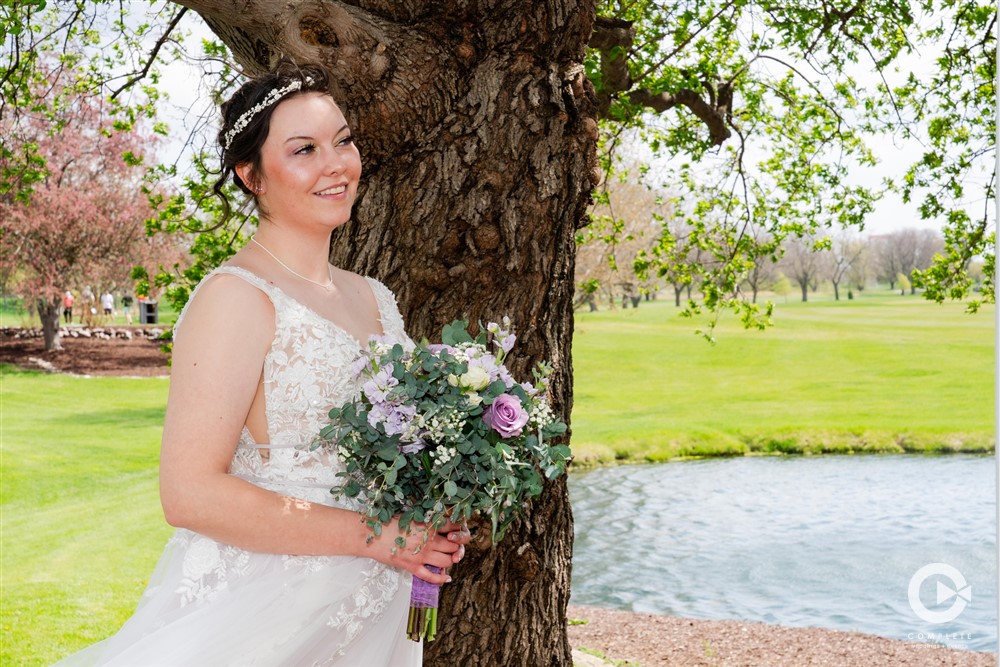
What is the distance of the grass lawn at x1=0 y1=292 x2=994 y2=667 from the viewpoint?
926 cm

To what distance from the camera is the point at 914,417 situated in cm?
2169

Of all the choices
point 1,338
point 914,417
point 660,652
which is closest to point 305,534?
point 660,652

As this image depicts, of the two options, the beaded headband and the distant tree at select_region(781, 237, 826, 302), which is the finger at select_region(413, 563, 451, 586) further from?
the distant tree at select_region(781, 237, 826, 302)

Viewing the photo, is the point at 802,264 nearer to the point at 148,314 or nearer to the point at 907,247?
the point at 907,247

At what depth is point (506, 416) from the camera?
193cm

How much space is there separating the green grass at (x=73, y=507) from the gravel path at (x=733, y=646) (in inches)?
146

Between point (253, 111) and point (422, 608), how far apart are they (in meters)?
1.24

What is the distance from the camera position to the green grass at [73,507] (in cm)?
722

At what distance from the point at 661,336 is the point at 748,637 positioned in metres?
25.8

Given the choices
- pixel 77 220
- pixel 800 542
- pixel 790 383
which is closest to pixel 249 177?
pixel 800 542

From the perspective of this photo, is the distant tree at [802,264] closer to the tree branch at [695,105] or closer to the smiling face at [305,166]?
the tree branch at [695,105]

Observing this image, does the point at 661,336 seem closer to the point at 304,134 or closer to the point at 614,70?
the point at 614,70

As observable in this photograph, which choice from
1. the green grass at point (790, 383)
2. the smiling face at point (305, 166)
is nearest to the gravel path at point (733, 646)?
the smiling face at point (305, 166)

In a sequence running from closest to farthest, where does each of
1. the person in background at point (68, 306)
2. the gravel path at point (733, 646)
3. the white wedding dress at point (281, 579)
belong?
the white wedding dress at point (281, 579), the gravel path at point (733, 646), the person in background at point (68, 306)
